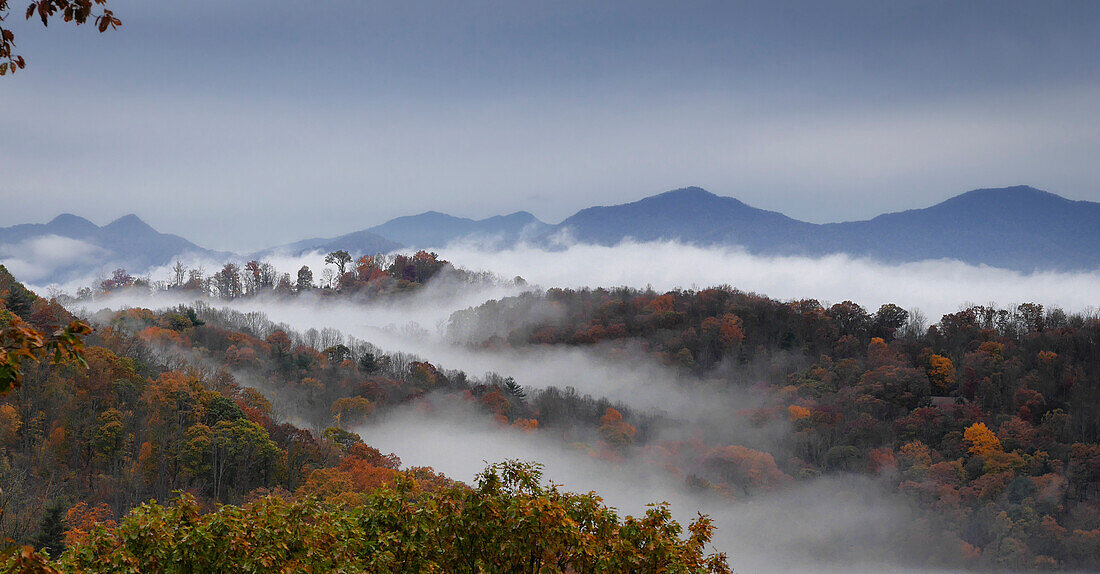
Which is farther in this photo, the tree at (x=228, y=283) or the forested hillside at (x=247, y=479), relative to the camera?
the tree at (x=228, y=283)

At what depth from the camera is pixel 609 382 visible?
12631cm

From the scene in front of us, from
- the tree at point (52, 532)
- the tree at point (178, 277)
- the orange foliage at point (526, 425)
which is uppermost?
the tree at point (178, 277)

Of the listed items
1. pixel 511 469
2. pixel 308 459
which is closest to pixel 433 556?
pixel 511 469

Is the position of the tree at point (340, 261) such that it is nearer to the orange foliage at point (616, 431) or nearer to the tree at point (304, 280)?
the tree at point (304, 280)

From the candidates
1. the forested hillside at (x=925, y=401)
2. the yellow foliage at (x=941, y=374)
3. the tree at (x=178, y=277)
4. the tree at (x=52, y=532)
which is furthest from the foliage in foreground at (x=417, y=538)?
the tree at (x=178, y=277)

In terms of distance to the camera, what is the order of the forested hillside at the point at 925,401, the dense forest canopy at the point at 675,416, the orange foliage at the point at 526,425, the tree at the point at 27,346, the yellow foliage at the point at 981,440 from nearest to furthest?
the tree at the point at 27,346, the dense forest canopy at the point at 675,416, the forested hillside at the point at 925,401, the yellow foliage at the point at 981,440, the orange foliage at the point at 526,425

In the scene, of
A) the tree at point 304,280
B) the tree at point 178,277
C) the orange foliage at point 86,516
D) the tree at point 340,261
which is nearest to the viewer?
the orange foliage at point 86,516

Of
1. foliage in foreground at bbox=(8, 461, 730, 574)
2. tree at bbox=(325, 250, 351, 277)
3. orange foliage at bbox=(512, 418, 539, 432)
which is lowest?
orange foliage at bbox=(512, 418, 539, 432)

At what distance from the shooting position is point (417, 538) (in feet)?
29.1

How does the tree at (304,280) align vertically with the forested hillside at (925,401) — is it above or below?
above

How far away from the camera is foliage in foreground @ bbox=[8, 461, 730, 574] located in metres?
8.00

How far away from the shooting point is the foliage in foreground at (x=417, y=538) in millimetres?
8000

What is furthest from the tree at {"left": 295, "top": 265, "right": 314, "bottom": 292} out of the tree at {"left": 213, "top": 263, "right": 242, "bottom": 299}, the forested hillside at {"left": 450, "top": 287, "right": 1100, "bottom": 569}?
the forested hillside at {"left": 450, "top": 287, "right": 1100, "bottom": 569}

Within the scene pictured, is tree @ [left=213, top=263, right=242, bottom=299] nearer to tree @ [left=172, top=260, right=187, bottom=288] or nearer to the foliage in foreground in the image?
tree @ [left=172, top=260, right=187, bottom=288]
